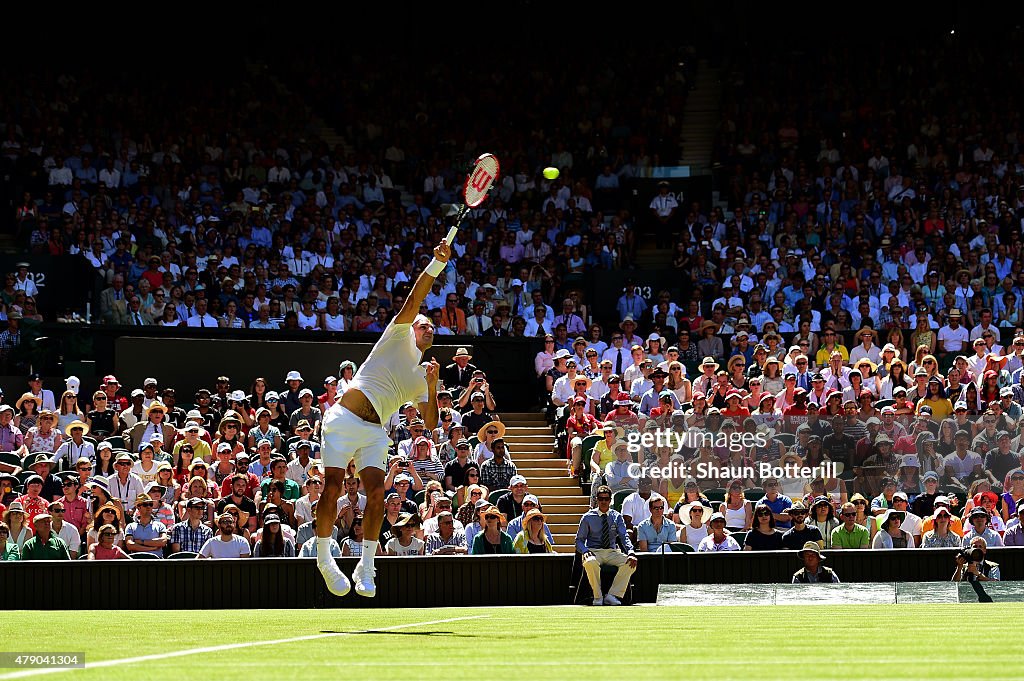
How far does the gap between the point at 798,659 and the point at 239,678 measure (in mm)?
2154

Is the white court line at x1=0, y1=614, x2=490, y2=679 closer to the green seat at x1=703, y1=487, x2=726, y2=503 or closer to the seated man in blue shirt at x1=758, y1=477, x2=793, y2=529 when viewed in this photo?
the seated man in blue shirt at x1=758, y1=477, x2=793, y2=529

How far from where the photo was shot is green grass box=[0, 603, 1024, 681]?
5379 millimetres

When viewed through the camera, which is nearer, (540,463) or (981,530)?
(981,530)

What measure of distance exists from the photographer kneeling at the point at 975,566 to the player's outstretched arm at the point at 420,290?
7.48 m

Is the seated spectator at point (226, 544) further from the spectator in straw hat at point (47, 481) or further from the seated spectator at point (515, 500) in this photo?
the seated spectator at point (515, 500)

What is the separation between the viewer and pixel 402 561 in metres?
14.9

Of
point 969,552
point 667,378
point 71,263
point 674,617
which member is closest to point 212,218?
point 71,263

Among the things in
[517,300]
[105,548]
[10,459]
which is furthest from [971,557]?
[517,300]

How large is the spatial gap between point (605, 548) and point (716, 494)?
2937mm

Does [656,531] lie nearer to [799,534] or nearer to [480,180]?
[799,534]

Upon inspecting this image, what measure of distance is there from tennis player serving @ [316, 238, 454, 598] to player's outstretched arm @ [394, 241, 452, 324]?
0.03m

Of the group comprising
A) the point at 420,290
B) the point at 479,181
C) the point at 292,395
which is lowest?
the point at 292,395

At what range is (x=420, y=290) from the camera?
947 centimetres

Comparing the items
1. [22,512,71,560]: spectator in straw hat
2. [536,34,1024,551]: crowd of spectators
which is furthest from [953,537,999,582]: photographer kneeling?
[22,512,71,560]: spectator in straw hat
